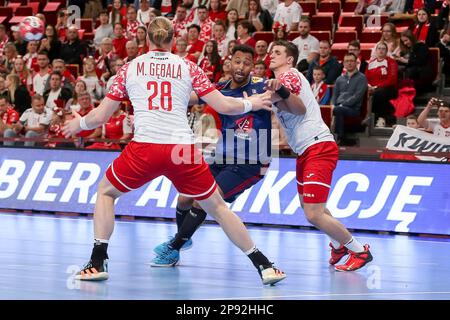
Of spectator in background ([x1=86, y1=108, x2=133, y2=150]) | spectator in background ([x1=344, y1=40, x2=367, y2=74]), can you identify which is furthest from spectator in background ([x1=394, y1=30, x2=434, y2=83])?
spectator in background ([x1=86, y1=108, x2=133, y2=150])

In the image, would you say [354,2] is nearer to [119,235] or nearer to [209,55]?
[209,55]

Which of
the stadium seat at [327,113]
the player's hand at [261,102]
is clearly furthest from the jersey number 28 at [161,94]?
the stadium seat at [327,113]

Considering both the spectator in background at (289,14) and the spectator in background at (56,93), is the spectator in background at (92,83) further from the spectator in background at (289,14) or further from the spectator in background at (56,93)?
the spectator in background at (289,14)

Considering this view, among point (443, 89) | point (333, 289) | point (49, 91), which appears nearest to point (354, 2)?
point (443, 89)

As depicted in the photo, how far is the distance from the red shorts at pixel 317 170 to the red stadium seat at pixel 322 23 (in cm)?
976

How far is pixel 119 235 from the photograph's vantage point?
12938 millimetres

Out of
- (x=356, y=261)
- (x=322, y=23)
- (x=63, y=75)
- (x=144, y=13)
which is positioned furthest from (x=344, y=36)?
(x=356, y=261)

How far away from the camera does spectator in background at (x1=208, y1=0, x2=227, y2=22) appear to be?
20297mm

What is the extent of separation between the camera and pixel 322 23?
1961cm

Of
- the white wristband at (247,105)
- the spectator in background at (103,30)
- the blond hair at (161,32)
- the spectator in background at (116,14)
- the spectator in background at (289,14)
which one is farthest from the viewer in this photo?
the spectator in background at (116,14)

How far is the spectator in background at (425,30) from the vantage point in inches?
700

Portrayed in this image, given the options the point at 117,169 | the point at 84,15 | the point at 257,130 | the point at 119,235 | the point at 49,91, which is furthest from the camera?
the point at 84,15

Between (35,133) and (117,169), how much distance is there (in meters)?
9.19

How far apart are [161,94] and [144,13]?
41.1ft
